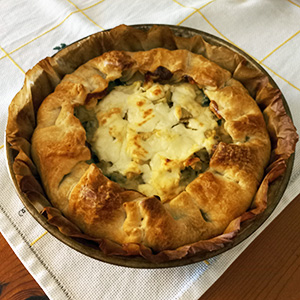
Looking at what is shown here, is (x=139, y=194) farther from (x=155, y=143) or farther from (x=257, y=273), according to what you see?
(x=257, y=273)

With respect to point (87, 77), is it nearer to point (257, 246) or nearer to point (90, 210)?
point (90, 210)

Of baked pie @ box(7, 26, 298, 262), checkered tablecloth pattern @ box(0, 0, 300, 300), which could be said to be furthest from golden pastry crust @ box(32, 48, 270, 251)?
checkered tablecloth pattern @ box(0, 0, 300, 300)

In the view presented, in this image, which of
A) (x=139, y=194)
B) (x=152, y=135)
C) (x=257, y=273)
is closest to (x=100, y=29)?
(x=152, y=135)

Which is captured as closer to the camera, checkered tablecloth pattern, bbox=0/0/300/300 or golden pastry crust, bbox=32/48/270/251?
golden pastry crust, bbox=32/48/270/251

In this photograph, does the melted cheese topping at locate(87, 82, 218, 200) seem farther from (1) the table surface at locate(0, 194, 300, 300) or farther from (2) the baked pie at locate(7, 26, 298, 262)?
(1) the table surface at locate(0, 194, 300, 300)

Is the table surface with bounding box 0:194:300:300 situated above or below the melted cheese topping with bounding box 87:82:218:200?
below

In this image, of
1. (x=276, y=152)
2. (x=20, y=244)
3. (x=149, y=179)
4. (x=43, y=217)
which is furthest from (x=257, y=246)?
(x=20, y=244)
